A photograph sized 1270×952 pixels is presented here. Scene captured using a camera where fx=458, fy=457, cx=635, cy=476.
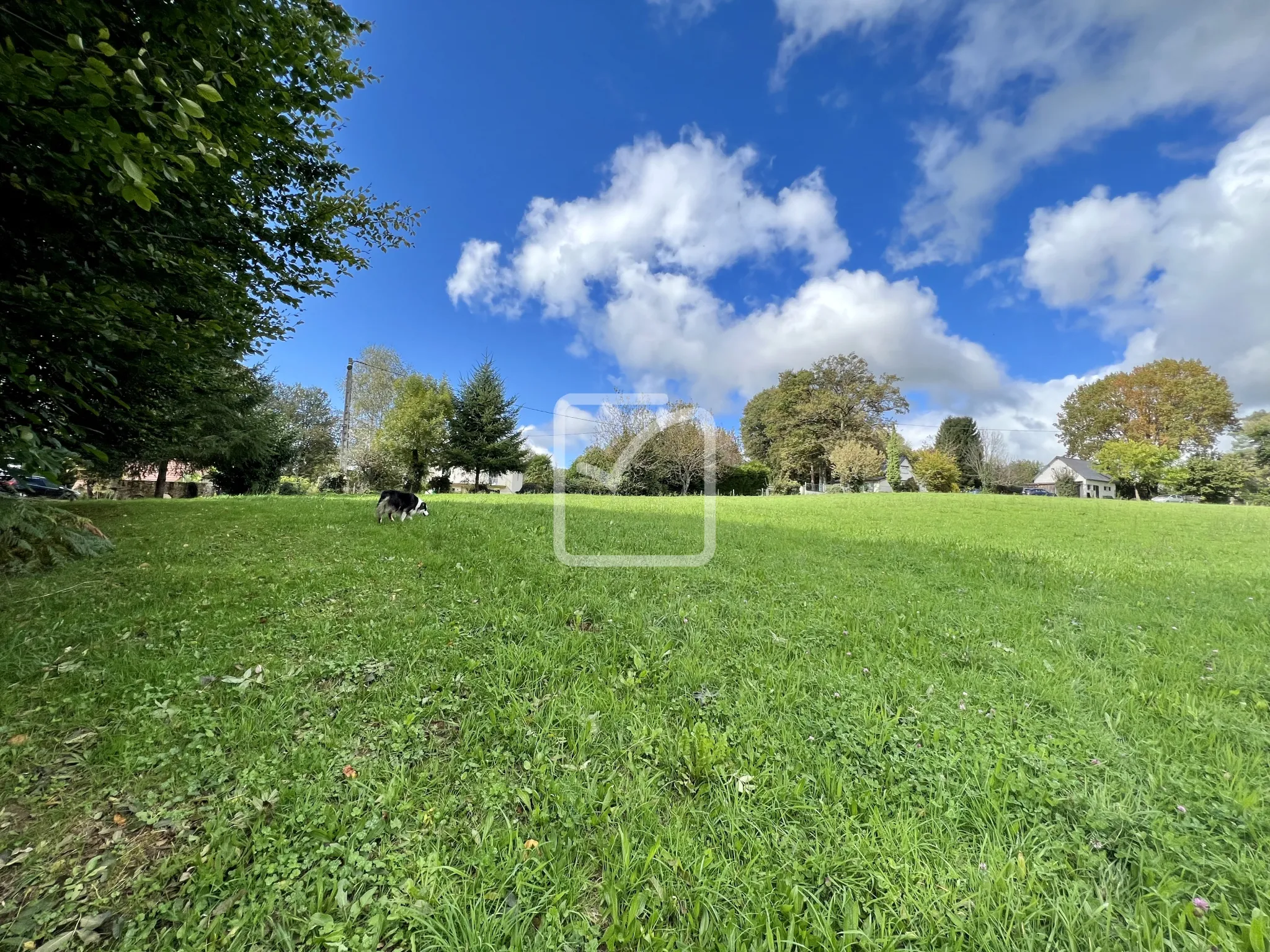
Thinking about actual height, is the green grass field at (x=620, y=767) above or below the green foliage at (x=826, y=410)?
below

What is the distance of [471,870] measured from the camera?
182 cm

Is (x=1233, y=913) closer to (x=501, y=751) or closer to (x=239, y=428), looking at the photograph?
(x=501, y=751)

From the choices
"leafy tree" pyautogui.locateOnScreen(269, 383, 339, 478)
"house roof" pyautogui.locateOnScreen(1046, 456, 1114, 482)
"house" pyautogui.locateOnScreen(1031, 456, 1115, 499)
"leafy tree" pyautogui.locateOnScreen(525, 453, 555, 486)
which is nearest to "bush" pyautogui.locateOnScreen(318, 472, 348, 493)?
"leafy tree" pyautogui.locateOnScreen(269, 383, 339, 478)

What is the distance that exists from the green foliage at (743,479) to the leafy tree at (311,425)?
2872cm

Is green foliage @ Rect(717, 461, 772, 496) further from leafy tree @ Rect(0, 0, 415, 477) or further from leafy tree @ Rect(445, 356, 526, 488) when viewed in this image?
leafy tree @ Rect(0, 0, 415, 477)

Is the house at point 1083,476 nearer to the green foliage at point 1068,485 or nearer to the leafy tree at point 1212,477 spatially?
the green foliage at point 1068,485

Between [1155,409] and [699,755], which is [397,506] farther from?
[1155,409]

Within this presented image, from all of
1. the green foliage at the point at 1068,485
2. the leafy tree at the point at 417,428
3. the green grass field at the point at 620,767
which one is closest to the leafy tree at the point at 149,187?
the green grass field at the point at 620,767

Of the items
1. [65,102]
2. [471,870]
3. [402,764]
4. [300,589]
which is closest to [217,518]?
[300,589]

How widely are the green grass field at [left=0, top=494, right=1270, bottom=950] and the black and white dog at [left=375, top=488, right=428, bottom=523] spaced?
3599 mm

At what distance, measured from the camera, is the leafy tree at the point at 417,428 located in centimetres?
2534

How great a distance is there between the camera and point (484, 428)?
29406 millimetres

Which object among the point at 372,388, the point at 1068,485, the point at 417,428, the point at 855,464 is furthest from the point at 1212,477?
the point at 372,388

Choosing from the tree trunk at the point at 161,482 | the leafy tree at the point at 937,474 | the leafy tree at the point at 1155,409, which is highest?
the leafy tree at the point at 1155,409
